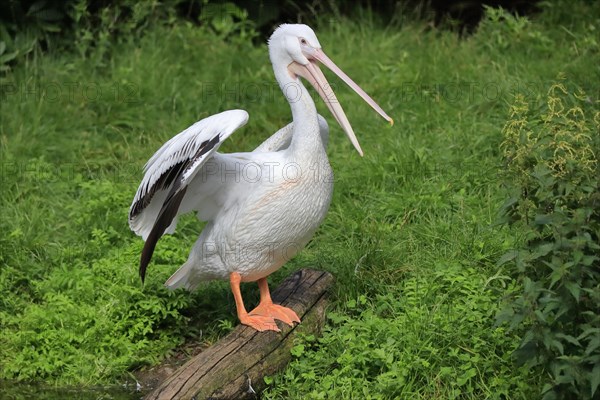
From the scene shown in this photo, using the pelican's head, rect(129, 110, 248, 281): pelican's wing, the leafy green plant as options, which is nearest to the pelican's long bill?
the pelican's head

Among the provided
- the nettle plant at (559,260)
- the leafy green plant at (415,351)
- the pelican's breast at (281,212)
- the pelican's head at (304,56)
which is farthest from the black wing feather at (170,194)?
the nettle plant at (559,260)

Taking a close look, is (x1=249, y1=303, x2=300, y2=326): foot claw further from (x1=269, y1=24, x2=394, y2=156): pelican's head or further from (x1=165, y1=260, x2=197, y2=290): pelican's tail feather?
(x1=269, y1=24, x2=394, y2=156): pelican's head

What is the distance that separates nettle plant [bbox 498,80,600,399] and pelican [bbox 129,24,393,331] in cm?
96

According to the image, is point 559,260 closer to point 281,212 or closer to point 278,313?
point 281,212

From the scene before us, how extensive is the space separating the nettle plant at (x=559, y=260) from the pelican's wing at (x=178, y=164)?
4.53 feet

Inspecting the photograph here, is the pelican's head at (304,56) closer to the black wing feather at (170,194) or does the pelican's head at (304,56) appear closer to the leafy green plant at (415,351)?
the black wing feather at (170,194)

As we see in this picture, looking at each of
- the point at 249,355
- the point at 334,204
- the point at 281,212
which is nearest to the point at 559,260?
the point at 281,212

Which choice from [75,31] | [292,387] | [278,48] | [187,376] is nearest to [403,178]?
[278,48]

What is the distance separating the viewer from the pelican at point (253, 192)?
4.95 meters

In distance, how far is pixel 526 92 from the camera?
7.30m

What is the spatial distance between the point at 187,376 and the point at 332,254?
1.51 metres

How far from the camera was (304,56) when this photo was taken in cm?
530

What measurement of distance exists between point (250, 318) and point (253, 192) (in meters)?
0.66

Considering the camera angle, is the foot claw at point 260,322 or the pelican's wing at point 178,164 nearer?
the pelican's wing at point 178,164
